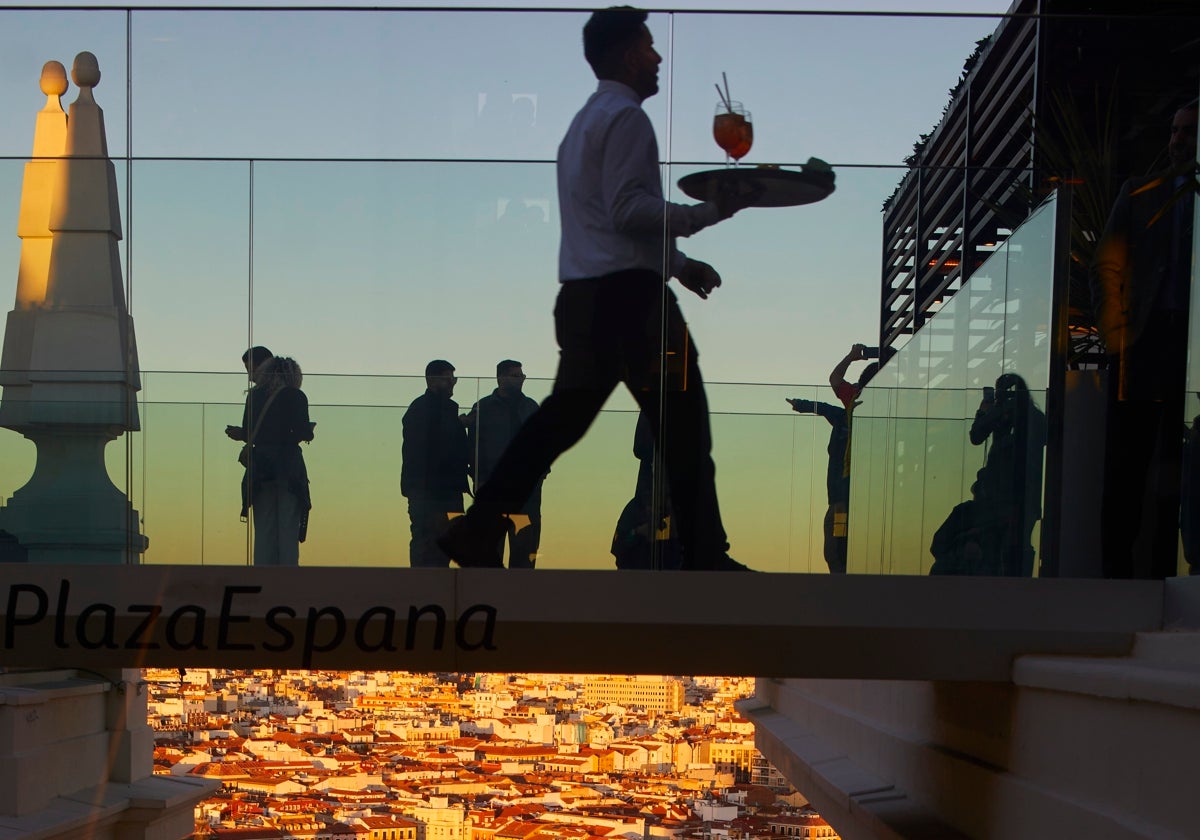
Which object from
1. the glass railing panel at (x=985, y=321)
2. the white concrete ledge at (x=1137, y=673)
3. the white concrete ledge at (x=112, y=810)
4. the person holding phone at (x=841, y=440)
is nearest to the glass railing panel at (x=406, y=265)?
the person holding phone at (x=841, y=440)

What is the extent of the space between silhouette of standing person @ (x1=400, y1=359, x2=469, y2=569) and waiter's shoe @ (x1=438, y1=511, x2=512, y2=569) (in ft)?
0.22

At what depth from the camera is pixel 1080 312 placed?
19.3ft

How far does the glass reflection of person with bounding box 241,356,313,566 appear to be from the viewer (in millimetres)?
5566

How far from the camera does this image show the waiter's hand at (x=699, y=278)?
5.53 metres

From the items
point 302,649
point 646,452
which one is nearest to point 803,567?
point 646,452

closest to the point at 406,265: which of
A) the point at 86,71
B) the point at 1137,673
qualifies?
the point at 86,71

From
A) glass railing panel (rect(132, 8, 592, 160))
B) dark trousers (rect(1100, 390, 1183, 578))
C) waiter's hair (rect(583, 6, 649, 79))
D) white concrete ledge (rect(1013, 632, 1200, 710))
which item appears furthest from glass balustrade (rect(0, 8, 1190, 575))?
white concrete ledge (rect(1013, 632, 1200, 710))

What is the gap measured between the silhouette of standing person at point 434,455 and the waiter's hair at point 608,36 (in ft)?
4.34

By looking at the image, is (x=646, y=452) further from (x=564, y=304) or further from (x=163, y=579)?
(x=163, y=579)

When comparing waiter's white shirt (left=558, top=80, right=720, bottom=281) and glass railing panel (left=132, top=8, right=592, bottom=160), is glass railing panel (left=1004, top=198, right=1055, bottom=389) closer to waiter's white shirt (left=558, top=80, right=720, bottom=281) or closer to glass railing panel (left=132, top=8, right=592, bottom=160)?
waiter's white shirt (left=558, top=80, right=720, bottom=281)

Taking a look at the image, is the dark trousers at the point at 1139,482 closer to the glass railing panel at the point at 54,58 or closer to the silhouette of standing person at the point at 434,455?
the silhouette of standing person at the point at 434,455

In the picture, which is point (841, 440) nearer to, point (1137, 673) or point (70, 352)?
point (1137, 673)

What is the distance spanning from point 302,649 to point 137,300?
1595mm

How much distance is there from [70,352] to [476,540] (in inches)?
73.1
